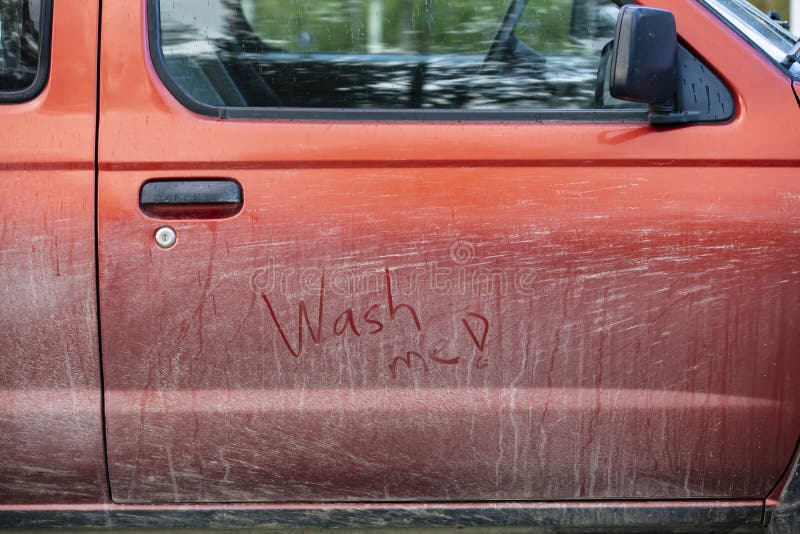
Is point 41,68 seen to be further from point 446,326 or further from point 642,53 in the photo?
point 642,53

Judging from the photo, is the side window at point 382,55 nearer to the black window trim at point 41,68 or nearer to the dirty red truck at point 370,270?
the dirty red truck at point 370,270

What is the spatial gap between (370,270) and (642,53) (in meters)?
0.70

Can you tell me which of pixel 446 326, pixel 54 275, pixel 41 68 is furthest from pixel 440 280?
pixel 41 68

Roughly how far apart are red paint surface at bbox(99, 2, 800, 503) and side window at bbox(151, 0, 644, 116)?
8 centimetres

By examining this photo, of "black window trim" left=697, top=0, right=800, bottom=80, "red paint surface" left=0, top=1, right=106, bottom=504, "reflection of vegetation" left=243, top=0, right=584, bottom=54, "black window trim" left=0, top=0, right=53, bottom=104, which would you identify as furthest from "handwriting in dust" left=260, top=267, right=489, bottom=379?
"black window trim" left=697, top=0, right=800, bottom=80

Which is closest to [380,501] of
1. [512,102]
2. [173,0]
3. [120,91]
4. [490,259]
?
[490,259]

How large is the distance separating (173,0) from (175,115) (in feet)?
0.92

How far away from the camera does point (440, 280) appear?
1.85 m

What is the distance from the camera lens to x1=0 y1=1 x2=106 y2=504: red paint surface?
71.9 inches

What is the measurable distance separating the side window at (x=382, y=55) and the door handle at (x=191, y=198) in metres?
0.20

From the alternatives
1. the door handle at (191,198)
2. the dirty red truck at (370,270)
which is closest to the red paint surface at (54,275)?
the dirty red truck at (370,270)

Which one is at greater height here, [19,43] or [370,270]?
[19,43]

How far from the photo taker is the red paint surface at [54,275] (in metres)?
1.83

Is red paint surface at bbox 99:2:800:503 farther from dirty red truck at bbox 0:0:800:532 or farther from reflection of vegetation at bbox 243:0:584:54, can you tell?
reflection of vegetation at bbox 243:0:584:54
